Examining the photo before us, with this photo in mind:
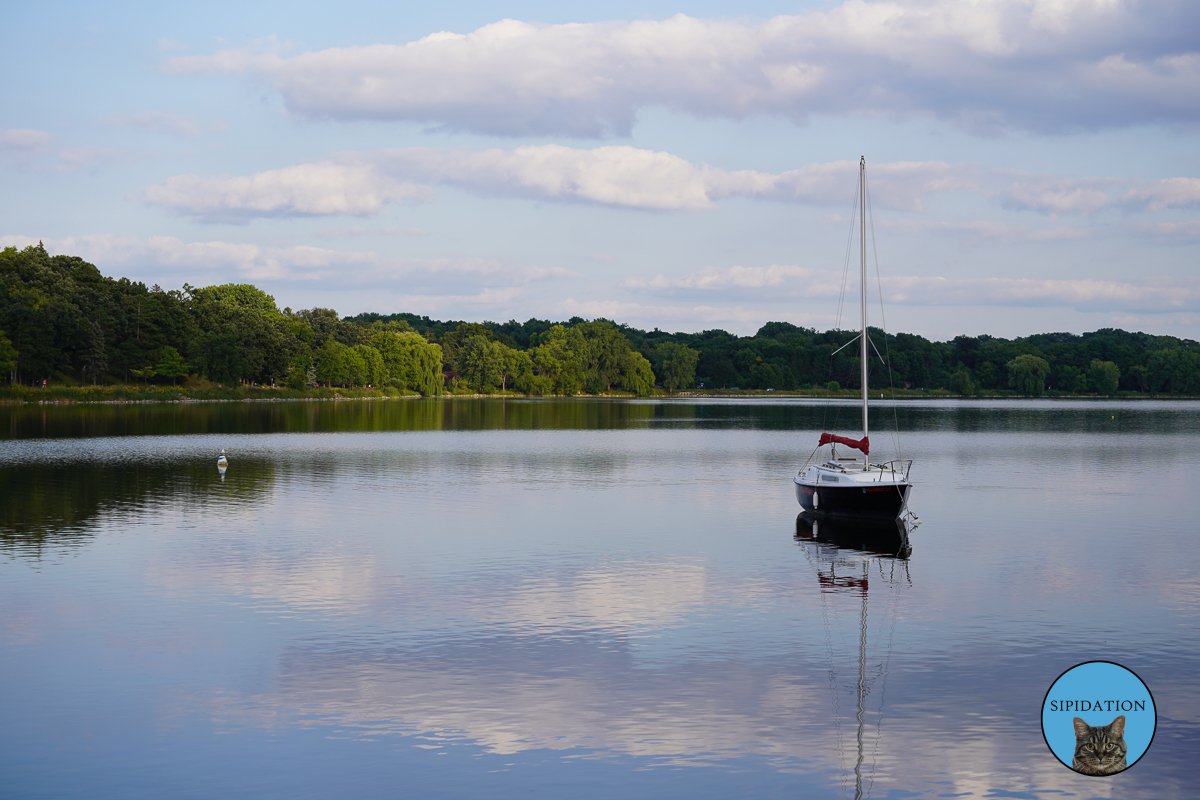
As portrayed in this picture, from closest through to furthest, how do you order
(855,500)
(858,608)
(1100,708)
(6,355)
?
(1100,708), (858,608), (855,500), (6,355)

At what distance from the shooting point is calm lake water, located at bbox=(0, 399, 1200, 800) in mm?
14305

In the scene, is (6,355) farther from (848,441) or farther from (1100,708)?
(1100,708)

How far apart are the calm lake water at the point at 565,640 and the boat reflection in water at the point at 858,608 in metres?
0.11

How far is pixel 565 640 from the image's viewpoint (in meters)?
21.1

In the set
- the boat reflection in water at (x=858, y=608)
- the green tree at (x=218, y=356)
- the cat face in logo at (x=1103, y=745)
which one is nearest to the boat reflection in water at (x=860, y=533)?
the boat reflection in water at (x=858, y=608)

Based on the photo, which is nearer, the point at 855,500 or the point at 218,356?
the point at 855,500

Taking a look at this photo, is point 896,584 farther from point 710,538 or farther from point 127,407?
point 127,407

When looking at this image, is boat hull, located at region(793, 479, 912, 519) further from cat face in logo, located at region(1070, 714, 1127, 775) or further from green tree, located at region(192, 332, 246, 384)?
green tree, located at region(192, 332, 246, 384)

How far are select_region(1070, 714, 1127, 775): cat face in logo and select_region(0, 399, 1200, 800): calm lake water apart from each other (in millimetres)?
2832

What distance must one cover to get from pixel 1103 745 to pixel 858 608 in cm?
1405

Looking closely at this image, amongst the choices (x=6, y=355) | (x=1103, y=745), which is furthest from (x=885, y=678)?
(x=6, y=355)

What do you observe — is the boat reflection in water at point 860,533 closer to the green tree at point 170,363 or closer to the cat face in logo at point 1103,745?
the cat face in logo at point 1103,745

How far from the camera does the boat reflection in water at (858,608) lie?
15.9 meters

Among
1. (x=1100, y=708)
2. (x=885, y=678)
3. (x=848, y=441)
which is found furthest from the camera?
(x=848, y=441)
